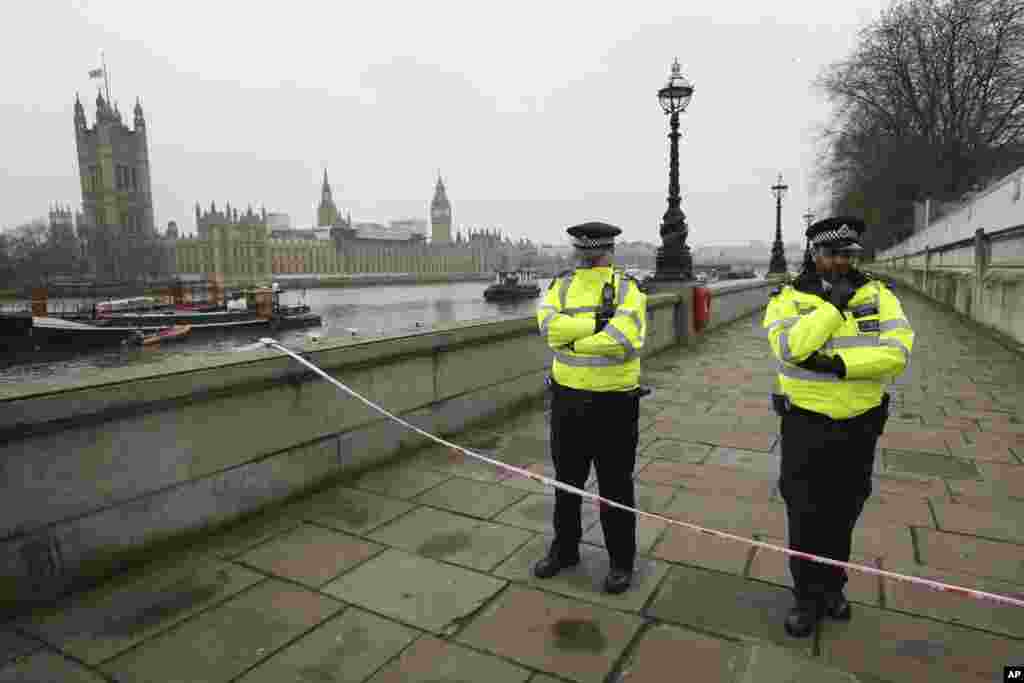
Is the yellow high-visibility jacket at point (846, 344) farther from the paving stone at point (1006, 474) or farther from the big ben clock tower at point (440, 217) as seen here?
the big ben clock tower at point (440, 217)

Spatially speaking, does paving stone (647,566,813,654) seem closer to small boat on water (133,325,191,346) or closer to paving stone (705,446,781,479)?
paving stone (705,446,781,479)

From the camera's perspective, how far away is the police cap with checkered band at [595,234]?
2910 mm

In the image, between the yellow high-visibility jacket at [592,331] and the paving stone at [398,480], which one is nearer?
the yellow high-visibility jacket at [592,331]

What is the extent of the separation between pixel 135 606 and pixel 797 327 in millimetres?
3201

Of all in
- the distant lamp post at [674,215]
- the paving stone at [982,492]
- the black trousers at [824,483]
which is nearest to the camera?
→ the black trousers at [824,483]

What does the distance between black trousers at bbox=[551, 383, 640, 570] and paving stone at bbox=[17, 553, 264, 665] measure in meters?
1.69

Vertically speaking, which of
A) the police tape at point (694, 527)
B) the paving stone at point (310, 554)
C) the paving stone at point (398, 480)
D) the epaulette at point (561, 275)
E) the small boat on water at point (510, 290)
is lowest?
the small boat on water at point (510, 290)

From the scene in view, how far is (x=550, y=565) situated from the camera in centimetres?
312

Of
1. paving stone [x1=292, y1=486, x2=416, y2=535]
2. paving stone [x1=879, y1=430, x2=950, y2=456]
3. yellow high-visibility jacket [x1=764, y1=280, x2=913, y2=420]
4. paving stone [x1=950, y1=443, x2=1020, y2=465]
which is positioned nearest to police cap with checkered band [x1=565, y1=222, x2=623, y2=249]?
yellow high-visibility jacket [x1=764, y1=280, x2=913, y2=420]

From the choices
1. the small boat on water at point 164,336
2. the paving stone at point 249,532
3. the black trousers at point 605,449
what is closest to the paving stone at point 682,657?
the black trousers at point 605,449

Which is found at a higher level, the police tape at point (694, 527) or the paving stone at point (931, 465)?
the police tape at point (694, 527)

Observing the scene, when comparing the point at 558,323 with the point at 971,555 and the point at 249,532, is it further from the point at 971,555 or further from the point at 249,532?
the point at 971,555

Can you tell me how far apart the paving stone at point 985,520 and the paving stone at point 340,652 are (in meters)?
3.22

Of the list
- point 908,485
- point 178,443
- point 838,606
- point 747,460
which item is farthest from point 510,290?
point 838,606
